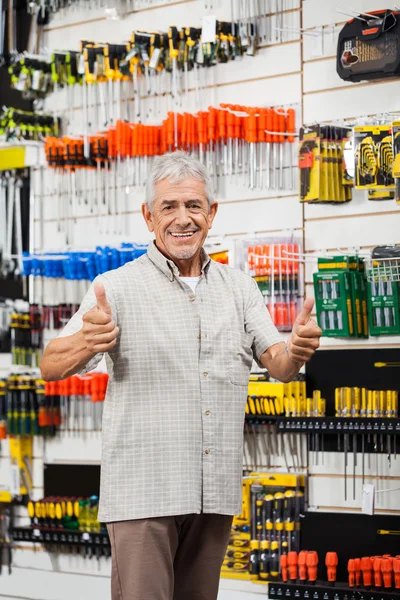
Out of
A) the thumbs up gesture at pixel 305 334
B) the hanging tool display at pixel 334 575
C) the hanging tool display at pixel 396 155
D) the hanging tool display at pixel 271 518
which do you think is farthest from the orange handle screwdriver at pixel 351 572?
the thumbs up gesture at pixel 305 334

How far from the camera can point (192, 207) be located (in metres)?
2.95

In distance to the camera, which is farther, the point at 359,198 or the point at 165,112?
the point at 165,112

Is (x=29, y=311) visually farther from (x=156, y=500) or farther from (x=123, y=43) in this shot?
(x=156, y=500)

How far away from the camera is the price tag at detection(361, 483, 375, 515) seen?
4.73 m

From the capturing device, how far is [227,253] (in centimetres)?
526

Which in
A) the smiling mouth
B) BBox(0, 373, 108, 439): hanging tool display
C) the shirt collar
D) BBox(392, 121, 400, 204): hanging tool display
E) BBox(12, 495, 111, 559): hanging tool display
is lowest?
BBox(12, 495, 111, 559): hanging tool display

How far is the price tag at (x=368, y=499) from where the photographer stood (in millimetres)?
4734

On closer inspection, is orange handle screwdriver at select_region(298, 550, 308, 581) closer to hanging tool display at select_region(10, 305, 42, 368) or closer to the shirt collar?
hanging tool display at select_region(10, 305, 42, 368)

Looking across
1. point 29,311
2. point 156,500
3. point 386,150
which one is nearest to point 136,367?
point 156,500

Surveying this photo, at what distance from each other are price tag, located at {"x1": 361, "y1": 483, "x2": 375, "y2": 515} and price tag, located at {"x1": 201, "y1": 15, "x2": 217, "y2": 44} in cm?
247

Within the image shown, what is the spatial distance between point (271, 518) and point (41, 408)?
1606 millimetres

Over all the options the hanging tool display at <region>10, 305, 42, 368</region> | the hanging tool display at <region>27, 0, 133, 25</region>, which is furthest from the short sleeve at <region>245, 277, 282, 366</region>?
the hanging tool display at <region>27, 0, 133, 25</region>

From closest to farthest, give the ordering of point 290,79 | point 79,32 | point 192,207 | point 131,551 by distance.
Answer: point 131,551, point 192,207, point 290,79, point 79,32

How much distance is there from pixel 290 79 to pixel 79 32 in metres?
1.56
